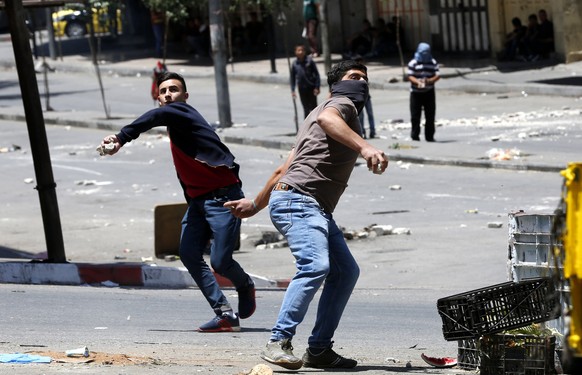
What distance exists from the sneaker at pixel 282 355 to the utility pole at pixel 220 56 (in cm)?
1830

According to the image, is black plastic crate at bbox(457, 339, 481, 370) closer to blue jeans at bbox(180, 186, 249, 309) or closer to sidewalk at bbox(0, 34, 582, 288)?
blue jeans at bbox(180, 186, 249, 309)

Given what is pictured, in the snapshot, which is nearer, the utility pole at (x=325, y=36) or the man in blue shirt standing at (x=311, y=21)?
the utility pole at (x=325, y=36)

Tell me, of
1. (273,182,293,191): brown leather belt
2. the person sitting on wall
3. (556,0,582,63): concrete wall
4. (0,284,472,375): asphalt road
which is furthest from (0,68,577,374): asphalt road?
the person sitting on wall

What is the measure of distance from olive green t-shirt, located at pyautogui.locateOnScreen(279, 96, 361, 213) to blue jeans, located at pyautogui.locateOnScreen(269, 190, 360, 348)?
7 cm

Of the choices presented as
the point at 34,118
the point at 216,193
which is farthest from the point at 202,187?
the point at 34,118

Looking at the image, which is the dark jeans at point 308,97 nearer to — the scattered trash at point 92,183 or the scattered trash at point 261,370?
the scattered trash at point 92,183

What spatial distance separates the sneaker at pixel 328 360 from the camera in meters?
7.31

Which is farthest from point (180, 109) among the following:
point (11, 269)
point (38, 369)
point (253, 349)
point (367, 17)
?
point (367, 17)

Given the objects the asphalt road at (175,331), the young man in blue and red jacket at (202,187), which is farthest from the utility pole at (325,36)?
the young man in blue and red jacket at (202,187)

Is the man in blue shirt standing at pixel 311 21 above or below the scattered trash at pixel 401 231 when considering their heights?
above

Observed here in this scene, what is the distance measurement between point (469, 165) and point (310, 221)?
1273cm

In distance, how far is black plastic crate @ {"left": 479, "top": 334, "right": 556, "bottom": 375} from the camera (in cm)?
666

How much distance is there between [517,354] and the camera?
671cm

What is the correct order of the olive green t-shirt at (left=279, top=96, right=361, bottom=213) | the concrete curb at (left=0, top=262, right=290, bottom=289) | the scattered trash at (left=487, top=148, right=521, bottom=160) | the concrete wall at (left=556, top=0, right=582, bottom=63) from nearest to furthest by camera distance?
the olive green t-shirt at (left=279, top=96, right=361, bottom=213)
the concrete curb at (left=0, top=262, right=290, bottom=289)
the scattered trash at (left=487, top=148, right=521, bottom=160)
the concrete wall at (left=556, top=0, right=582, bottom=63)
